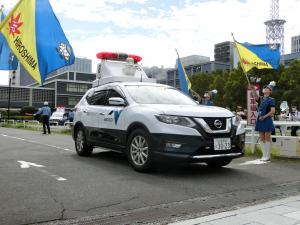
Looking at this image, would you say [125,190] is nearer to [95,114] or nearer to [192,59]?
[95,114]

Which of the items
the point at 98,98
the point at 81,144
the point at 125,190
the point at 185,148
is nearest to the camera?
the point at 125,190

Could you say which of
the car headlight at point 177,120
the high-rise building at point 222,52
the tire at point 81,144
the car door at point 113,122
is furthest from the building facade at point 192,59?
the car headlight at point 177,120

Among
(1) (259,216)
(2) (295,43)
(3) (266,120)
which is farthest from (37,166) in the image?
(2) (295,43)

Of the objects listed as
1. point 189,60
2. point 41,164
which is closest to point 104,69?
point 41,164

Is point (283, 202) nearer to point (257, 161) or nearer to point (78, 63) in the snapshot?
point (257, 161)

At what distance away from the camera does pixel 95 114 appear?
9.38m

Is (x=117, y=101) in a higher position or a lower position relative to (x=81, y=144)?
higher

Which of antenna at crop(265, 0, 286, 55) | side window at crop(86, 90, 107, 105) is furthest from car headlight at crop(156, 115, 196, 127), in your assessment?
antenna at crop(265, 0, 286, 55)

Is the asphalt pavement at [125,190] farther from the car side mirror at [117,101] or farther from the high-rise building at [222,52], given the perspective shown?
the high-rise building at [222,52]

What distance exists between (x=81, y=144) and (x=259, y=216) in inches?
246

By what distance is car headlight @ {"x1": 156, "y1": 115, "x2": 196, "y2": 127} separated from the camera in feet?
23.3

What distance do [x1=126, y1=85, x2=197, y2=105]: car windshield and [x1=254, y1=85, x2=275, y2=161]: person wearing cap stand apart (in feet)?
6.15

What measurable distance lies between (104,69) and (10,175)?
7.20 metres

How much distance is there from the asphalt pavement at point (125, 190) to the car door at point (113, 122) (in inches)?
22.4
